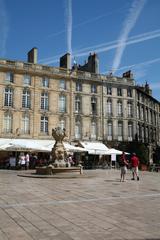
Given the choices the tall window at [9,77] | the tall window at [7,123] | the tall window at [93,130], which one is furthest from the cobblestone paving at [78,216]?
the tall window at [93,130]

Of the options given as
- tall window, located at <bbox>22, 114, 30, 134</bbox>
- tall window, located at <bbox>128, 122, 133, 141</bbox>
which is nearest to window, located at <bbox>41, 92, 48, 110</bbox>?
tall window, located at <bbox>22, 114, 30, 134</bbox>

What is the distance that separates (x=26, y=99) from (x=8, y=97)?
197 cm

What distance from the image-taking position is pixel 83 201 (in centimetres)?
886

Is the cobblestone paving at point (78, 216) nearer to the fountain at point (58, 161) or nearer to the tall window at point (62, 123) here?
the fountain at point (58, 161)

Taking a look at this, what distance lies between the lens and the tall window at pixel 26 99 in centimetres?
3328

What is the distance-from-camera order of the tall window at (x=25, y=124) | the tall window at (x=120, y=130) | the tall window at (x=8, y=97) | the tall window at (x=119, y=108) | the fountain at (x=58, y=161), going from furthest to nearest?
the tall window at (x=119, y=108) → the tall window at (x=120, y=130) → the tall window at (x=25, y=124) → the tall window at (x=8, y=97) → the fountain at (x=58, y=161)

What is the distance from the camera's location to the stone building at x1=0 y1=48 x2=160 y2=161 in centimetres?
3269

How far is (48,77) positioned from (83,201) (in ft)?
89.3

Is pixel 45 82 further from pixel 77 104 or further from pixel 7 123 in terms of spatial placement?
pixel 7 123

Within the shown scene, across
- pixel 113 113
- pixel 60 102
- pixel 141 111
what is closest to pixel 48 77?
pixel 60 102

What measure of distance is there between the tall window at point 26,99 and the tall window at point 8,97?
4.35 ft

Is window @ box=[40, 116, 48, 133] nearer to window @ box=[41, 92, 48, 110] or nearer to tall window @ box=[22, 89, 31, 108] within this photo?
window @ box=[41, 92, 48, 110]

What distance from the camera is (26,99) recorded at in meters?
33.4

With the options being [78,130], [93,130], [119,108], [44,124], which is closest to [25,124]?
[44,124]
